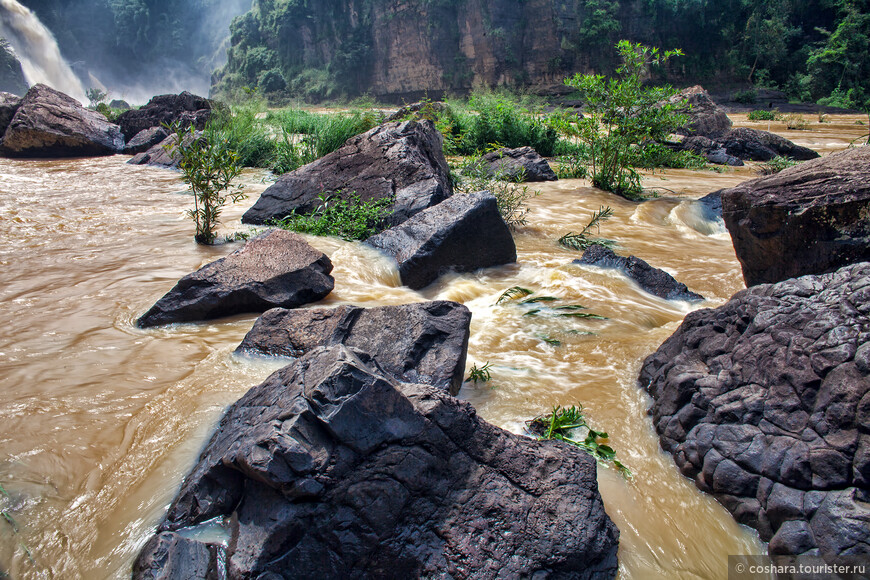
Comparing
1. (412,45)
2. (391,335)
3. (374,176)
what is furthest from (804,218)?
(412,45)

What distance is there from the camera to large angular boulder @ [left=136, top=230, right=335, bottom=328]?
144 inches

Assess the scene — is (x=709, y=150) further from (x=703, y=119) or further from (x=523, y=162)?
(x=523, y=162)

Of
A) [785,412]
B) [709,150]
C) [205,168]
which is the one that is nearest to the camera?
[785,412]

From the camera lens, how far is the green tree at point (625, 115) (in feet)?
25.6

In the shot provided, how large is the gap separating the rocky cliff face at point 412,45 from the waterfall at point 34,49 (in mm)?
13905

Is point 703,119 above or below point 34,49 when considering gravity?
below

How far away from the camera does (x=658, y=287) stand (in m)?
4.46

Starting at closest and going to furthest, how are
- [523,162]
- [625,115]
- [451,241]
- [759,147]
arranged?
1. [451,241]
2. [625,115]
3. [523,162]
4. [759,147]

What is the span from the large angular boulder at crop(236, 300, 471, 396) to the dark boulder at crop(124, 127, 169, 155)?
1231 cm

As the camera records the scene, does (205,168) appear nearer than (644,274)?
No

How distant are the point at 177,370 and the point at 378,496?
6.07 feet

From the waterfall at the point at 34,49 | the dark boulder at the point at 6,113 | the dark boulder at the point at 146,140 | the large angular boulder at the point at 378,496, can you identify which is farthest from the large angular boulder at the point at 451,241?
the waterfall at the point at 34,49

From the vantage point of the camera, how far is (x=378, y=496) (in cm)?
162

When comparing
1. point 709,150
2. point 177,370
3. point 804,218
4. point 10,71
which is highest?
point 10,71
